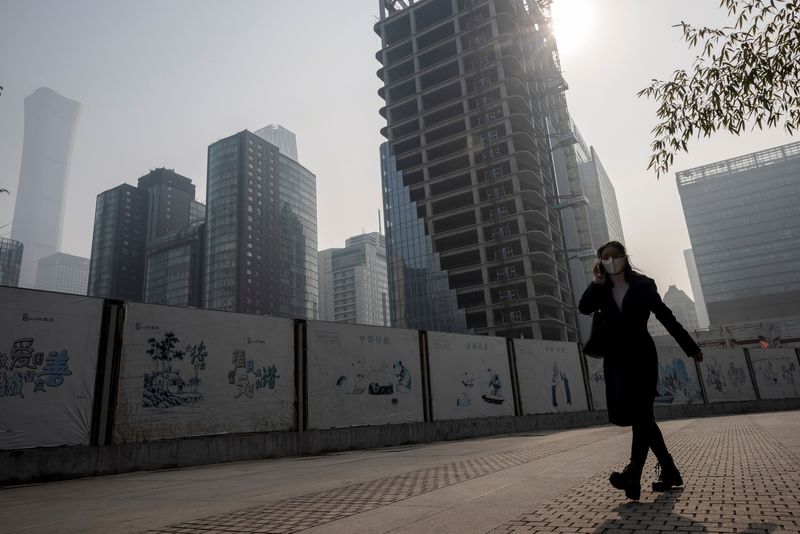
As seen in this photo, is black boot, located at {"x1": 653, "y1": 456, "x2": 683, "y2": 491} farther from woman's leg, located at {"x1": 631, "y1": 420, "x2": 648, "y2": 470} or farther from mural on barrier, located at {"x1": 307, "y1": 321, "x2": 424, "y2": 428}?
mural on barrier, located at {"x1": 307, "y1": 321, "x2": 424, "y2": 428}

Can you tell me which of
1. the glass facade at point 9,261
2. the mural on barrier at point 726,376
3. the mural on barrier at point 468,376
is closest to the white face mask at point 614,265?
the mural on barrier at point 468,376

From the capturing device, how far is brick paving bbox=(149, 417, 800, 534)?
2.72 m

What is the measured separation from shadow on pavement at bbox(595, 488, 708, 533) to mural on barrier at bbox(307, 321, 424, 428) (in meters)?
9.64

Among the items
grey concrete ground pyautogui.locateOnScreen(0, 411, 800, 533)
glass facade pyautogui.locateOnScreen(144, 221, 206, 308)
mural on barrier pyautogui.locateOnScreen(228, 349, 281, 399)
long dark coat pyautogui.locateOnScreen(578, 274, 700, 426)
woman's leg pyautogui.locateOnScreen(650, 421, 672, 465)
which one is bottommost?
grey concrete ground pyautogui.locateOnScreen(0, 411, 800, 533)

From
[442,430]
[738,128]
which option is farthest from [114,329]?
[738,128]

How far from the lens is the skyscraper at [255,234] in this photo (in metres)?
128

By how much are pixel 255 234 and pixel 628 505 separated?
13711 centimetres

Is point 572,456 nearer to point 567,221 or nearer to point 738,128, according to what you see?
point 738,128

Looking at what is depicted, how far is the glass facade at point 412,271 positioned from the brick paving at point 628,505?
236 feet

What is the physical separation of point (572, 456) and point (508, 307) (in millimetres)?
62634

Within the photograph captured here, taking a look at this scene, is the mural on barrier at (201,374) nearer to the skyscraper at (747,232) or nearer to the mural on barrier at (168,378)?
the mural on barrier at (168,378)

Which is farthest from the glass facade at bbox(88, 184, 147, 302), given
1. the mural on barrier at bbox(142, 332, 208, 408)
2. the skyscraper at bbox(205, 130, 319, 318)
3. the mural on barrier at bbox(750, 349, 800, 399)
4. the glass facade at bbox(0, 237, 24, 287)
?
the mural on barrier at bbox(142, 332, 208, 408)

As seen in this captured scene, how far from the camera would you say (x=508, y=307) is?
67.9m

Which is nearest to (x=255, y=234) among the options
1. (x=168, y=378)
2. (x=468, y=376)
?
(x=468, y=376)
